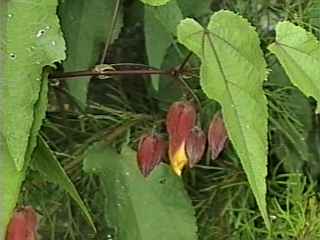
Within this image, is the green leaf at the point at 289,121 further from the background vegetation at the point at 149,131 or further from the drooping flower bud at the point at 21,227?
the drooping flower bud at the point at 21,227

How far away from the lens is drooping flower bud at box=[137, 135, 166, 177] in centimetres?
75

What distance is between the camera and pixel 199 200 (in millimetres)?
980

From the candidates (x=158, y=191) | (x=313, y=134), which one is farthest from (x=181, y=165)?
(x=313, y=134)

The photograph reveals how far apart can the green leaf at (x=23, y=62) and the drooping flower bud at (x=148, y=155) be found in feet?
0.61

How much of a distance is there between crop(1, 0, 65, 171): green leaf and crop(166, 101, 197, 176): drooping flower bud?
18 centimetres

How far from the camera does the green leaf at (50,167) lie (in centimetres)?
66

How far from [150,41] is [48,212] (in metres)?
0.23

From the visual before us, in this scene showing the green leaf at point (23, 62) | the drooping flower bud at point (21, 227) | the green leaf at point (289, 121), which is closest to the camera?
the green leaf at point (23, 62)

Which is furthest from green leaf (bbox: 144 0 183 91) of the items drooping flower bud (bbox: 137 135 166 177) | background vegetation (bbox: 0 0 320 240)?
drooping flower bud (bbox: 137 135 166 177)

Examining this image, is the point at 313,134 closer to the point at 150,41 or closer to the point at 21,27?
the point at 150,41

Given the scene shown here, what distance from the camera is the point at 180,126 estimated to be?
730 millimetres

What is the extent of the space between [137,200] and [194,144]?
0.34 feet

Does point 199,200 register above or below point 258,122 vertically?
below

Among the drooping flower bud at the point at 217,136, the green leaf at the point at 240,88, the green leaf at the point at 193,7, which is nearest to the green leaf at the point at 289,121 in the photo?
the green leaf at the point at 193,7
